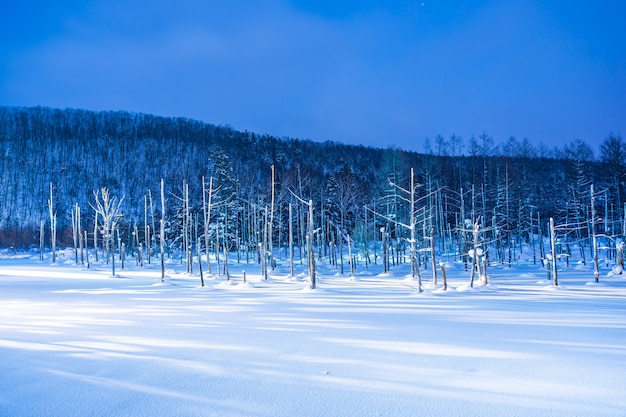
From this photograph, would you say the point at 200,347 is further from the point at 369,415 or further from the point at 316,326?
the point at 369,415

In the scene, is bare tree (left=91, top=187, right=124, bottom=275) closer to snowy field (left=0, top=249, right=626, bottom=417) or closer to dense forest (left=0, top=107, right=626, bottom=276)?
dense forest (left=0, top=107, right=626, bottom=276)


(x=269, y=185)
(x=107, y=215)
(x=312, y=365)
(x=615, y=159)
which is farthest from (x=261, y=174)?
(x=312, y=365)

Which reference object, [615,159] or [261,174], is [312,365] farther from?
[261,174]

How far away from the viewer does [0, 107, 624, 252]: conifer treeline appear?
40.0m

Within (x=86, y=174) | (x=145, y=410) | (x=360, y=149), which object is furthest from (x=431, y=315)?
(x=86, y=174)

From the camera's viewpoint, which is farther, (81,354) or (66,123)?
(66,123)

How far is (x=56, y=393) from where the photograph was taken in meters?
3.71

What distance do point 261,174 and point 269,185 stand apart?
31017mm

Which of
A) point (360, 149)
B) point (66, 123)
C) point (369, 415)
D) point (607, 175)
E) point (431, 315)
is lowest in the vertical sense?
point (431, 315)

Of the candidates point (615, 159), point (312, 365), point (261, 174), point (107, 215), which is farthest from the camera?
point (261, 174)

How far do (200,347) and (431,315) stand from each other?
5.85 metres

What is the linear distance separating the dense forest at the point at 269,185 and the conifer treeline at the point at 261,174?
11.0 inches

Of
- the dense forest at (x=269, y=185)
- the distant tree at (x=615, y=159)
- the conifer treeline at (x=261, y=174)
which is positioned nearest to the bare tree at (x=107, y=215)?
the dense forest at (x=269, y=185)

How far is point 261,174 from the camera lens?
2862 inches
